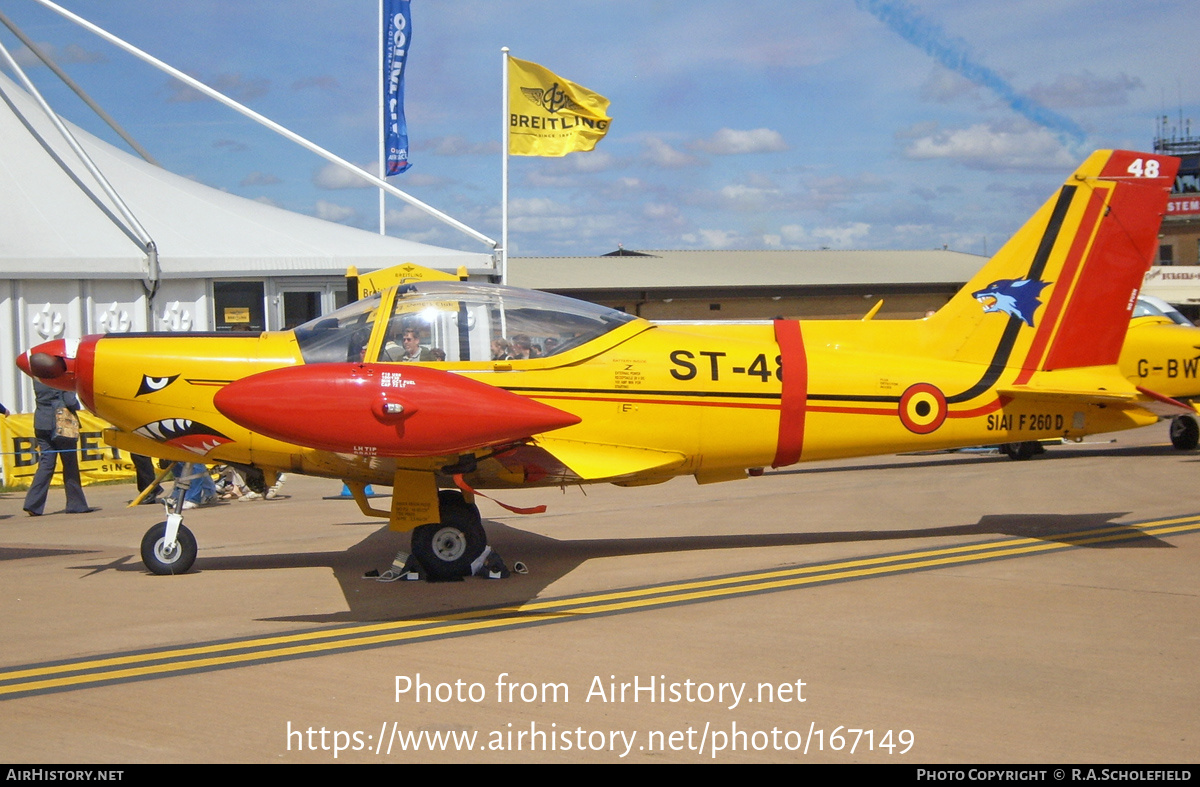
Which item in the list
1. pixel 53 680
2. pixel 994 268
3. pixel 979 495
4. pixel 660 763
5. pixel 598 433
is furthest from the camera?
pixel 979 495

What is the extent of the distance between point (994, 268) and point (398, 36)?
1884 centimetres

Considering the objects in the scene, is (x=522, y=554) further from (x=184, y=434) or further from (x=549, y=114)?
(x=549, y=114)

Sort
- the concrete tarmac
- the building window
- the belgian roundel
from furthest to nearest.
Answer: the building window
the belgian roundel
the concrete tarmac

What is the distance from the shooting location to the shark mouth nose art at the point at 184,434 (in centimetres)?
819

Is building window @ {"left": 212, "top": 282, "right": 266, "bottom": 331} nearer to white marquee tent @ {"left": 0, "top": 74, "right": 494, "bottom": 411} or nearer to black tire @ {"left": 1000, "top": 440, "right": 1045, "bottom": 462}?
white marquee tent @ {"left": 0, "top": 74, "right": 494, "bottom": 411}

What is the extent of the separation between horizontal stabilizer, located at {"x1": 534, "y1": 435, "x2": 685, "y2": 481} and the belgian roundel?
2035mm

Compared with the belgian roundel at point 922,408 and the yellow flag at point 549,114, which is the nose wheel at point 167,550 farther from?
the yellow flag at point 549,114

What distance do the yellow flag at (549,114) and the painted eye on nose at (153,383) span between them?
47.1ft

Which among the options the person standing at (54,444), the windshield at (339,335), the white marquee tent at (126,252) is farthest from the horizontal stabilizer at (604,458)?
the white marquee tent at (126,252)

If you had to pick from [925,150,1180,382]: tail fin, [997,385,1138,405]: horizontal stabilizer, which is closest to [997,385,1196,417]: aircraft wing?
[997,385,1138,405]: horizontal stabilizer

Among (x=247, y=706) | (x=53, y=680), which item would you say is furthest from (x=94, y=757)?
(x=53, y=680)

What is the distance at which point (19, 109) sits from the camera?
774 inches

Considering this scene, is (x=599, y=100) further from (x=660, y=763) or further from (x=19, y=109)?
(x=660, y=763)

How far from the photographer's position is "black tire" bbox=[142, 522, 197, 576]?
858 centimetres
